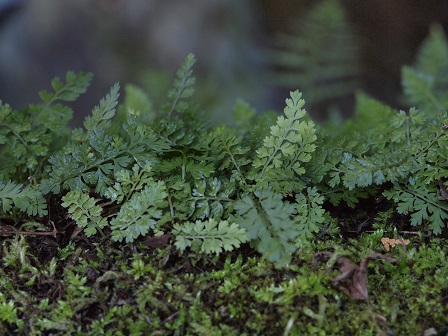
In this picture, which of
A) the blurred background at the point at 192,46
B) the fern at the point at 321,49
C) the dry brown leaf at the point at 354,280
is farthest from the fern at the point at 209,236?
the blurred background at the point at 192,46

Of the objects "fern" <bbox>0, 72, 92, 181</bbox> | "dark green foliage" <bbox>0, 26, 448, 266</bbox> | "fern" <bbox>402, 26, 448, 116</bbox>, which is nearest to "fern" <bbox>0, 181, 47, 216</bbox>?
"dark green foliage" <bbox>0, 26, 448, 266</bbox>

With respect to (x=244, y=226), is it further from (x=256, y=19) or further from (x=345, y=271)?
(x=256, y=19)

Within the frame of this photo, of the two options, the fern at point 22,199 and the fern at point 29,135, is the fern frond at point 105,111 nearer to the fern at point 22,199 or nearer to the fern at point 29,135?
the fern at point 29,135

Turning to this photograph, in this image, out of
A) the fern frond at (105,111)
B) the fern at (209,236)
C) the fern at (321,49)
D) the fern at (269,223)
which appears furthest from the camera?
the fern at (321,49)

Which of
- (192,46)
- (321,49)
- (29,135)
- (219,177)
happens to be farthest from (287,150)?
(192,46)

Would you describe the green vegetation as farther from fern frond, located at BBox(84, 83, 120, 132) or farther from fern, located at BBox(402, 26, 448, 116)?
fern, located at BBox(402, 26, 448, 116)

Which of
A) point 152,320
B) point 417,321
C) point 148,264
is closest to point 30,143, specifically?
point 148,264

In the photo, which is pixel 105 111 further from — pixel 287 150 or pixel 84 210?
pixel 287 150

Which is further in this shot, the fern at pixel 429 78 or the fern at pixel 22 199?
the fern at pixel 429 78

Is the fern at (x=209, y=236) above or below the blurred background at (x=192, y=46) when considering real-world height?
below
